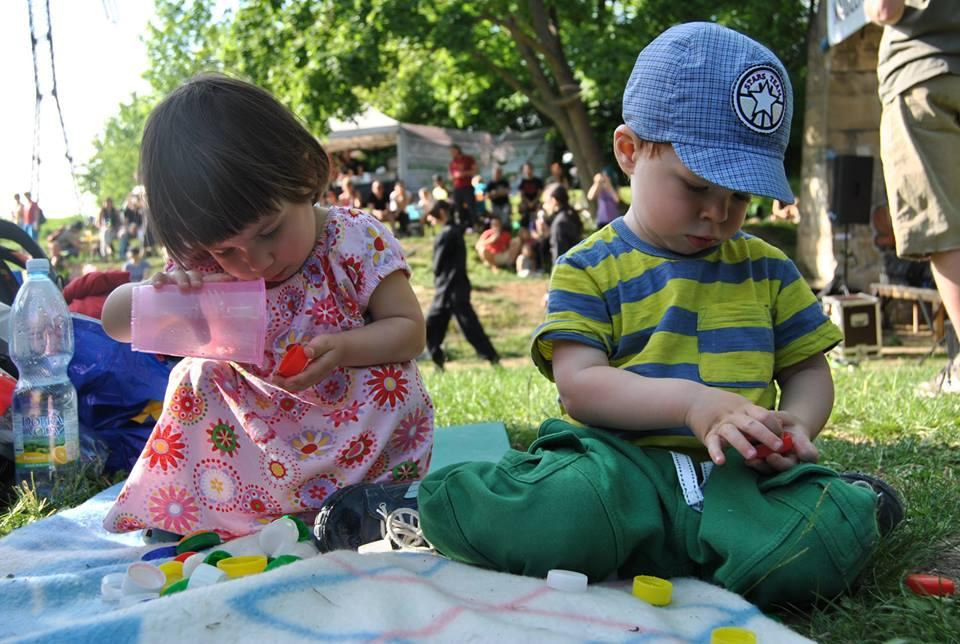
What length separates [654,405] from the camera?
5.49ft

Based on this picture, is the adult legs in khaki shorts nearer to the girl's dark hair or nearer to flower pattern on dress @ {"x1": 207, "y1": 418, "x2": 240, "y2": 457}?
the girl's dark hair

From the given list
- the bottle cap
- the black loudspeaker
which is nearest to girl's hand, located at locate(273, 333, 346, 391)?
the bottle cap

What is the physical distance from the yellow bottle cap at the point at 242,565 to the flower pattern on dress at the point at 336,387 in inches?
22.1

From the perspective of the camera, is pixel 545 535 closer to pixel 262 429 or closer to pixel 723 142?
pixel 723 142

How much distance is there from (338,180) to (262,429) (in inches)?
→ 763

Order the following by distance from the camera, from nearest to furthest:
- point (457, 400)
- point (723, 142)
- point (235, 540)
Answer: point (723, 142) → point (235, 540) → point (457, 400)

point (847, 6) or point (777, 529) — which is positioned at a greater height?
point (847, 6)

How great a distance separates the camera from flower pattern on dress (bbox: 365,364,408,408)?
224 cm

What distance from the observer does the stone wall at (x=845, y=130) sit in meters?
10.8

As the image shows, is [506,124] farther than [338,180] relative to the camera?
Yes

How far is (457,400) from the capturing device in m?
4.01

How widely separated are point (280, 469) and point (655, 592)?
1.03 m

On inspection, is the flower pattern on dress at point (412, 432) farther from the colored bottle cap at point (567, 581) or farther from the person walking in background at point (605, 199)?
the person walking in background at point (605, 199)

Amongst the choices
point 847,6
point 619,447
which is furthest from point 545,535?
point 847,6
